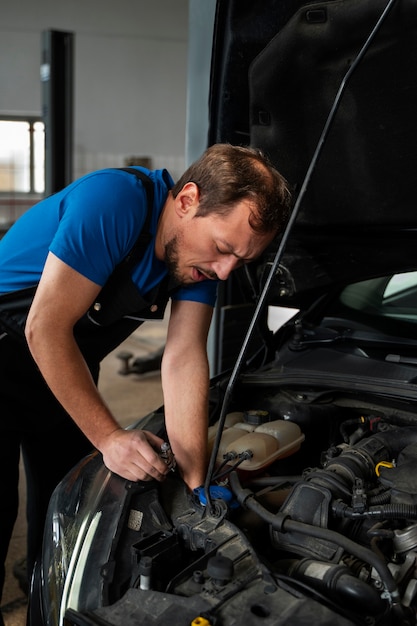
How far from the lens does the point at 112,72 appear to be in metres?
8.69

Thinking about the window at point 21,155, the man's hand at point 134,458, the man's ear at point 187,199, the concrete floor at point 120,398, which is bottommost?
the concrete floor at point 120,398

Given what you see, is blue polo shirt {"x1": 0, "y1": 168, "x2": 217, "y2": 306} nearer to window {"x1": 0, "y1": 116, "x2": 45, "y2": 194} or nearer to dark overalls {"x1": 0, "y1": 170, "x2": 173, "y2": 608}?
dark overalls {"x1": 0, "y1": 170, "x2": 173, "y2": 608}

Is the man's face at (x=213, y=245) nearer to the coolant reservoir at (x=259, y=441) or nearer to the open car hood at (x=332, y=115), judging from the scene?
the open car hood at (x=332, y=115)

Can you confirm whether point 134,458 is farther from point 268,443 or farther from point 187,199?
point 187,199

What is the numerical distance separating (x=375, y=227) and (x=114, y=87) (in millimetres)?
7530

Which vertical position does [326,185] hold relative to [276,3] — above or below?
below

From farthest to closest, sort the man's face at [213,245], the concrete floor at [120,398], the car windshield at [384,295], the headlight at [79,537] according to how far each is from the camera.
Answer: the concrete floor at [120,398]
the car windshield at [384,295]
the man's face at [213,245]
the headlight at [79,537]

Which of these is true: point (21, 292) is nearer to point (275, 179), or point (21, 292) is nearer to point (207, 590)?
point (275, 179)

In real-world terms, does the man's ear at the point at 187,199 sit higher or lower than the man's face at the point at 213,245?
higher

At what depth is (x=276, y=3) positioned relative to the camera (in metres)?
1.58

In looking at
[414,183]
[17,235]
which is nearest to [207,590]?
[17,235]

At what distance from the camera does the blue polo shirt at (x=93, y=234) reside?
138 centimetres

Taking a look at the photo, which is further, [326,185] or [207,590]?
[326,185]

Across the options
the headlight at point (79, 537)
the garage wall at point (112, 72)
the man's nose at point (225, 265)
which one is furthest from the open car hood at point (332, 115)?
the garage wall at point (112, 72)
